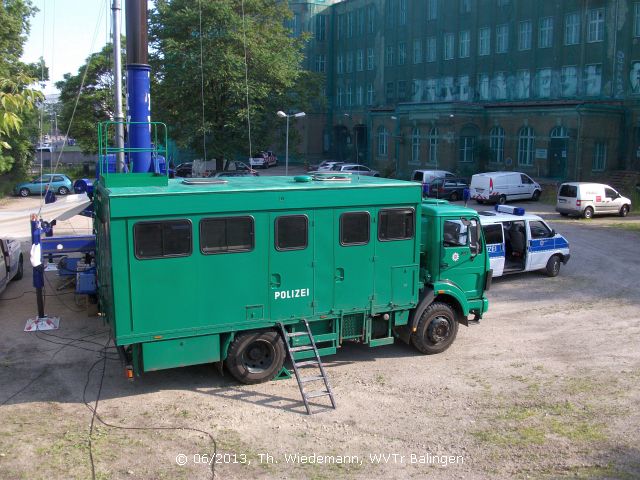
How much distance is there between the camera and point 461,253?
1178 centimetres

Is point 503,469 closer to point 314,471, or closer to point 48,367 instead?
point 314,471

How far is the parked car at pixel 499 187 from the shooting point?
3497 centimetres

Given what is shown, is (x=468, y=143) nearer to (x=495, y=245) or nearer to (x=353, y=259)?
(x=495, y=245)

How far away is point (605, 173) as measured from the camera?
137ft

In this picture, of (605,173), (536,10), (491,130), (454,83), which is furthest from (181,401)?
(454,83)

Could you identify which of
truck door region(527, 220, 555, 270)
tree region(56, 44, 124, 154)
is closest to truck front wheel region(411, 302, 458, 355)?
truck door region(527, 220, 555, 270)

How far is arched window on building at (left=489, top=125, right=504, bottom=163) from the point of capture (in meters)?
46.4

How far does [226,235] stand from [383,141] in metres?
49.4

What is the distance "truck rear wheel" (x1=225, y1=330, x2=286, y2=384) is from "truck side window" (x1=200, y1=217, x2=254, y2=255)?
136cm

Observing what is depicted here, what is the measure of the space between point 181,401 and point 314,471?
9.19 ft

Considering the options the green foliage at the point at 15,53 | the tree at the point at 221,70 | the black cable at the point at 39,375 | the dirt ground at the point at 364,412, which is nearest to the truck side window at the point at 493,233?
the dirt ground at the point at 364,412

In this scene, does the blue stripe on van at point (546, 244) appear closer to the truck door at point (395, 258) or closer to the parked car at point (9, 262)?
the truck door at point (395, 258)

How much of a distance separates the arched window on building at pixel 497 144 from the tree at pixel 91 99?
28.5 meters

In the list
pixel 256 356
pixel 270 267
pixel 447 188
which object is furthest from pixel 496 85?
pixel 256 356
